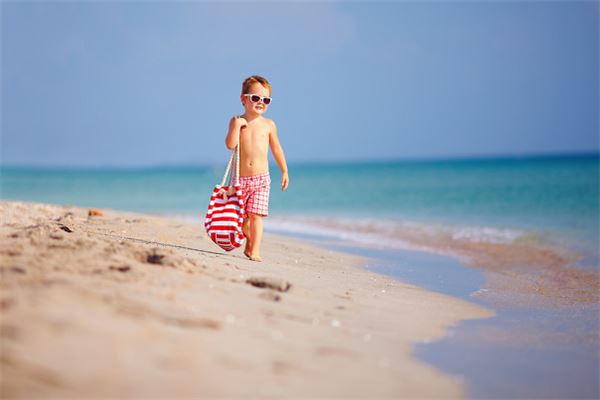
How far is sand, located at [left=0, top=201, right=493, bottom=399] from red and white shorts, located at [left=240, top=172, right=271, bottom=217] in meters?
0.85

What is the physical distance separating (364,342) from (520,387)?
34.3 inches

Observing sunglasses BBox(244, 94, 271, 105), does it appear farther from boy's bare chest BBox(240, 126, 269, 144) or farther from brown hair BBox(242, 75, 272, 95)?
boy's bare chest BBox(240, 126, 269, 144)

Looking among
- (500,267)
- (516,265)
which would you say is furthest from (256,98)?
(516,265)

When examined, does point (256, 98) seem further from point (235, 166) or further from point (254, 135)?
point (235, 166)

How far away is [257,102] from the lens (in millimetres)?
6180

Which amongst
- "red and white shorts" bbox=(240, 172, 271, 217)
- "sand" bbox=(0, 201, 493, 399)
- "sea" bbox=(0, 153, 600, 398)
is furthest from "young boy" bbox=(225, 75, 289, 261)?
"sea" bbox=(0, 153, 600, 398)

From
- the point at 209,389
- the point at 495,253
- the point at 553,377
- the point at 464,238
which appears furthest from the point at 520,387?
the point at 464,238

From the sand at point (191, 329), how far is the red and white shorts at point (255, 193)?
2.78 ft

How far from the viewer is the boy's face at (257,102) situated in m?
6.16

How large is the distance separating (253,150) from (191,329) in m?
2.93

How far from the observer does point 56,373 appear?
9.11 feet

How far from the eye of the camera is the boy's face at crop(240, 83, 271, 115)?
6164mm

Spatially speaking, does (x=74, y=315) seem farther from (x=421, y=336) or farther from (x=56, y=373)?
(x=421, y=336)

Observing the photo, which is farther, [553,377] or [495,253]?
[495,253]
